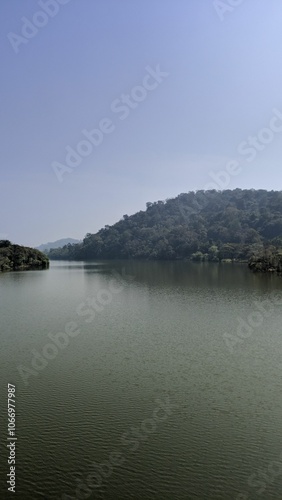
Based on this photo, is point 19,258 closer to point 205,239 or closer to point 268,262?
point 268,262

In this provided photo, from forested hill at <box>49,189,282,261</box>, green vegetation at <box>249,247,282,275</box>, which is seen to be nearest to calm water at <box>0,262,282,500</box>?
green vegetation at <box>249,247,282,275</box>

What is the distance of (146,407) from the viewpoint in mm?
14664

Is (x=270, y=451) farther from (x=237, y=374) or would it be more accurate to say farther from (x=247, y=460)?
(x=237, y=374)

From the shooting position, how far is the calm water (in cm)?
1032

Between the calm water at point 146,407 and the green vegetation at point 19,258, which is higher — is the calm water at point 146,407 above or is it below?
below

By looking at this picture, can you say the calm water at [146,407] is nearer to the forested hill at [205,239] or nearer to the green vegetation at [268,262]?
the green vegetation at [268,262]

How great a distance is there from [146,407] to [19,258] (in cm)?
9227

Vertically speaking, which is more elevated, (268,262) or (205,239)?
(205,239)

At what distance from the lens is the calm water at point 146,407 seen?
1032 cm

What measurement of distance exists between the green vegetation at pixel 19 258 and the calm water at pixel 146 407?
71.0m

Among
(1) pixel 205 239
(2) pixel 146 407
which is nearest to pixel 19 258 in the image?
(1) pixel 205 239

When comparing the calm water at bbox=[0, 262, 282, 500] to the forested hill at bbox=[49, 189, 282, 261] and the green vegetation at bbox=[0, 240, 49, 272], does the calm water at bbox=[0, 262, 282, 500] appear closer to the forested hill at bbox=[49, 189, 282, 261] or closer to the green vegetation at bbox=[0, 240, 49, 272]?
the green vegetation at bbox=[0, 240, 49, 272]

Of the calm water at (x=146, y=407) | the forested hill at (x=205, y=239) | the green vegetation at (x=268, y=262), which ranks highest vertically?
the forested hill at (x=205, y=239)

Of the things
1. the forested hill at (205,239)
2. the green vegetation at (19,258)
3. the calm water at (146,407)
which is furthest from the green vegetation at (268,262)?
the green vegetation at (19,258)
